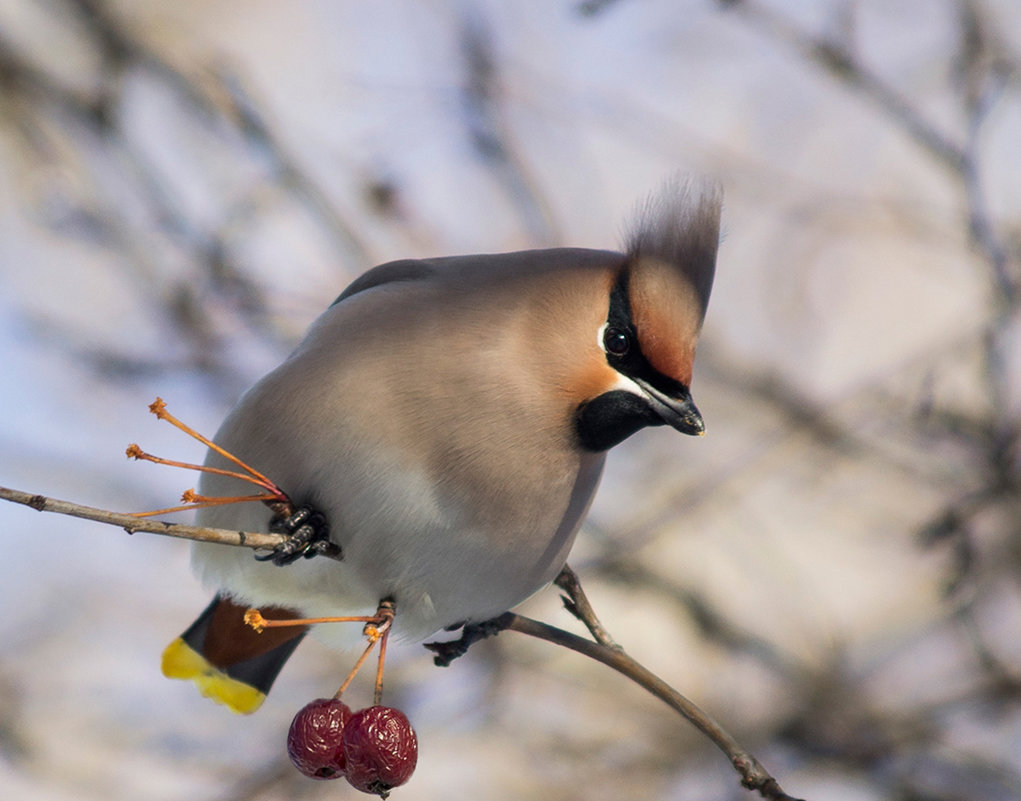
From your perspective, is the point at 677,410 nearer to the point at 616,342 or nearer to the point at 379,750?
the point at 616,342

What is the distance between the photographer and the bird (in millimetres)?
2293

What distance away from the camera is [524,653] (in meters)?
6.53

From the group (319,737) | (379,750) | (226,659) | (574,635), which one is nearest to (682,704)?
(574,635)

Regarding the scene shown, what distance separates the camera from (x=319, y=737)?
2068 mm

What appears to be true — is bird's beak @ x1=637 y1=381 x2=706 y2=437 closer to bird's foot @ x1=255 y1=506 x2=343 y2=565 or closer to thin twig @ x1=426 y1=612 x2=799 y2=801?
thin twig @ x1=426 y1=612 x2=799 y2=801

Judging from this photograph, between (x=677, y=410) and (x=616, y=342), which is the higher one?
(x=616, y=342)

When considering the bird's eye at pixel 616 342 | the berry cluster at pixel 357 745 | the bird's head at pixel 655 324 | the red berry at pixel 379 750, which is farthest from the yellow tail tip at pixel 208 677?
the bird's eye at pixel 616 342

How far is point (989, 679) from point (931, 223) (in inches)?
99.9

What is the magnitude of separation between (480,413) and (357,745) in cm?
67

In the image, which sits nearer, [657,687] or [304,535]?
[657,687]

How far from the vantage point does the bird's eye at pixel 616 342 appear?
2312mm

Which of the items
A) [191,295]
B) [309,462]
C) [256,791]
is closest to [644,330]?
[309,462]

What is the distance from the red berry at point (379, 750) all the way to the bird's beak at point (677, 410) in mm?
735

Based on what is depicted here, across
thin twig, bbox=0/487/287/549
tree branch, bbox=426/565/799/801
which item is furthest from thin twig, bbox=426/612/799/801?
thin twig, bbox=0/487/287/549
